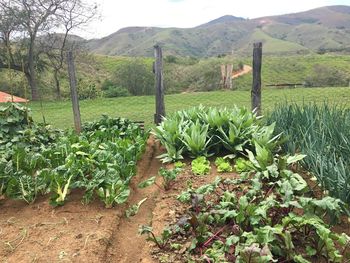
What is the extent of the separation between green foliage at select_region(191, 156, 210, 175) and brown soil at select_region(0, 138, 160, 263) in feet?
2.25

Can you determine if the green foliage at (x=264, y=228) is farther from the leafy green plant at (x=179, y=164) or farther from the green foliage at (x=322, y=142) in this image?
the leafy green plant at (x=179, y=164)

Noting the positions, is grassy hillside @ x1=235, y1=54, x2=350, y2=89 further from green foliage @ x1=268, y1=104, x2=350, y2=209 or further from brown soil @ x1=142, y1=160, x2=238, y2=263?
brown soil @ x1=142, y1=160, x2=238, y2=263

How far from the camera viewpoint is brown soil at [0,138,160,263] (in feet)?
8.77

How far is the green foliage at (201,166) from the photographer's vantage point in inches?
165

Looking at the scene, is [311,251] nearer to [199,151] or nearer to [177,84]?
[199,151]

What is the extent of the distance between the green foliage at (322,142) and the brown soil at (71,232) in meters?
1.48

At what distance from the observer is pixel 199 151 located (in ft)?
15.2

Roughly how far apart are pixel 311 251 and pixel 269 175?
1109 millimetres

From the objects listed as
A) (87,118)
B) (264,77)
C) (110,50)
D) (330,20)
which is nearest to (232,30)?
(110,50)

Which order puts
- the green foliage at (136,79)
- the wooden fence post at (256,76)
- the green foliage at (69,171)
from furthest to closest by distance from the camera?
1. the green foliage at (136,79)
2. the wooden fence post at (256,76)
3. the green foliage at (69,171)

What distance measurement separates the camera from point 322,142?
11.3 feet

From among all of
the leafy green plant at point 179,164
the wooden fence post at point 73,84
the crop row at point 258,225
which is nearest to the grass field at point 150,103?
the wooden fence post at point 73,84

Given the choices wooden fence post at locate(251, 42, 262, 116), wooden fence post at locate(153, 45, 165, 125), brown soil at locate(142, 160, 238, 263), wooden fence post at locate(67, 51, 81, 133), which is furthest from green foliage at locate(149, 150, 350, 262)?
wooden fence post at locate(67, 51, 81, 133)

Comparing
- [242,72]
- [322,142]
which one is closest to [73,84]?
[322,142]
